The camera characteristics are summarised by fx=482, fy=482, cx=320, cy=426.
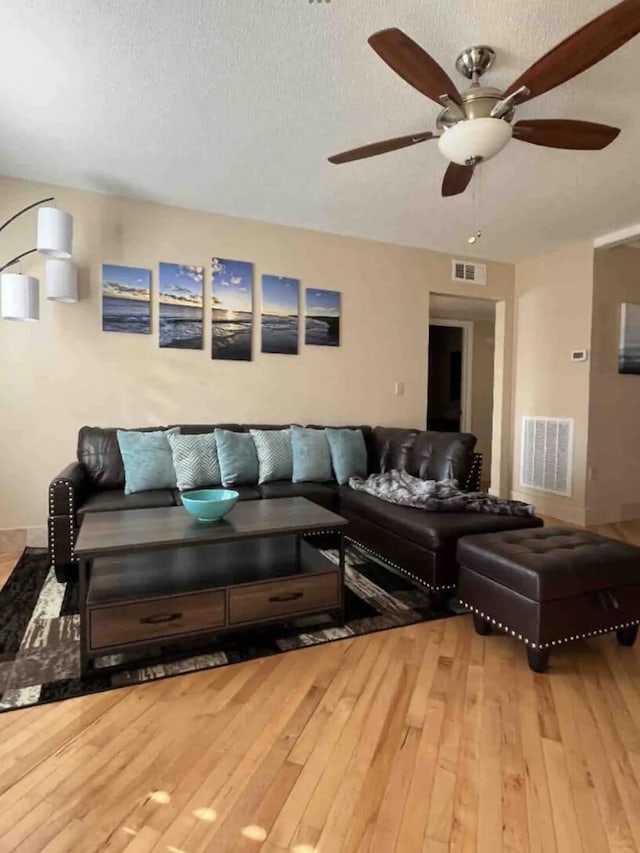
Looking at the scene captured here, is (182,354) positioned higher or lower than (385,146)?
lower

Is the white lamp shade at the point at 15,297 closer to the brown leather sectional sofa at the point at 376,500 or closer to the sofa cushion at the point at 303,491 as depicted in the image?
the brown leather sectional sofa at the point at 376,500

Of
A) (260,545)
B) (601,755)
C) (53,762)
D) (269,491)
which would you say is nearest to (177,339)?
(269,491)

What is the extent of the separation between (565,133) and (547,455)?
326 centimetres

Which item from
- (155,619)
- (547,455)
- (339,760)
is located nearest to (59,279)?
(155,619)

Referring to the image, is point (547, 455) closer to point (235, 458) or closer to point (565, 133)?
point (235, 458)

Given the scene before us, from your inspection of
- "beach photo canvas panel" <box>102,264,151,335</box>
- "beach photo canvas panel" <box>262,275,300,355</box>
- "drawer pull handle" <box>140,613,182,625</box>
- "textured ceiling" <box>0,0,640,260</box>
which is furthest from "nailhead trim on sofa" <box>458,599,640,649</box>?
"beach photo canvas panel" <box>102,264,151,335</box>

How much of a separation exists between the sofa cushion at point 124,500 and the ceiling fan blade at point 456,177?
242cm

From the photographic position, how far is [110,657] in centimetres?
202

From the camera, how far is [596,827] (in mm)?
1271

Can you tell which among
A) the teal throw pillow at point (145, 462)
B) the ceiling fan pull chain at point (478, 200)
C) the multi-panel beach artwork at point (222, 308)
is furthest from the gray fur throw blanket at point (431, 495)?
the ceiling fan pull chain at point (478, 200)

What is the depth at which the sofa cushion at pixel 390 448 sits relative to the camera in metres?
3.94

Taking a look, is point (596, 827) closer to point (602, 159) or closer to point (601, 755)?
point (601, 755)

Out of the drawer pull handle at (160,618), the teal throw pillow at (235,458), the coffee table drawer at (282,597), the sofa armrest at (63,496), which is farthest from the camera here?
the teal throw pillow at (235,458)

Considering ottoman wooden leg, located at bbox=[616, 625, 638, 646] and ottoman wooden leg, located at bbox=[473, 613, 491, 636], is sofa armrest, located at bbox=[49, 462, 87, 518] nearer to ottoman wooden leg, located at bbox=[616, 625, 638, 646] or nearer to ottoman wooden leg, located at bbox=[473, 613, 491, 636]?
ottoman wooden leg, located at bbox=[473, 613, 491, 636]
